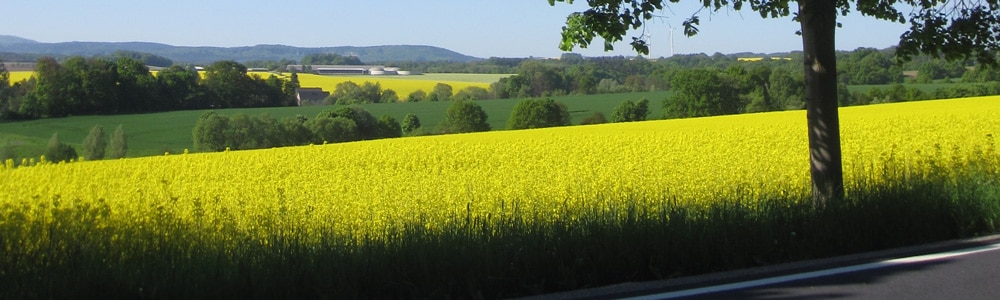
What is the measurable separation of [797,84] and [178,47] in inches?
2118

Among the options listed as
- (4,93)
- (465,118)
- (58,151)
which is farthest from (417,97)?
(58,151)

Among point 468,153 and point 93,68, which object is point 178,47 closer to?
point 93,68

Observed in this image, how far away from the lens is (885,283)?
598 centimetres

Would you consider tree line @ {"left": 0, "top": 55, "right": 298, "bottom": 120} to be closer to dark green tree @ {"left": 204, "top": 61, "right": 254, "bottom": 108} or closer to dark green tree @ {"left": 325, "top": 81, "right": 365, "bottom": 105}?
dark green tree @ {"left": 204, "top": 61, "right": 254, "bottom": 108}

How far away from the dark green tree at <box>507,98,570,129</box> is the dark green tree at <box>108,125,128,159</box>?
681 inches

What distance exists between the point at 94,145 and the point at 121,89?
29.9ft

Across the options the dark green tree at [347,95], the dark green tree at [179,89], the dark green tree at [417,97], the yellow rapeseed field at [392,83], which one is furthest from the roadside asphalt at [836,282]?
the yellow rapeseed field at [392,83]

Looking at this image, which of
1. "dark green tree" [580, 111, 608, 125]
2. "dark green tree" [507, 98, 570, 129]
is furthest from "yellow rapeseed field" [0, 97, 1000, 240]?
"dark green tree" [580, 111, 608, 125]

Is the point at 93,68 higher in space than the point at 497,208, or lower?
higher

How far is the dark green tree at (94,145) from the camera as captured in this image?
82.3 ft

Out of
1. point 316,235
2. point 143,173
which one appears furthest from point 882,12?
point 143,173

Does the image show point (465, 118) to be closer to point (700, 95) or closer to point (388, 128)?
point (388, 128)

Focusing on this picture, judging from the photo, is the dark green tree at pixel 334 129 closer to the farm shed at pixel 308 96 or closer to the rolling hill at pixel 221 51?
the farm shed at pixel 308 96

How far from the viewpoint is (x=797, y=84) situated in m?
42.8
